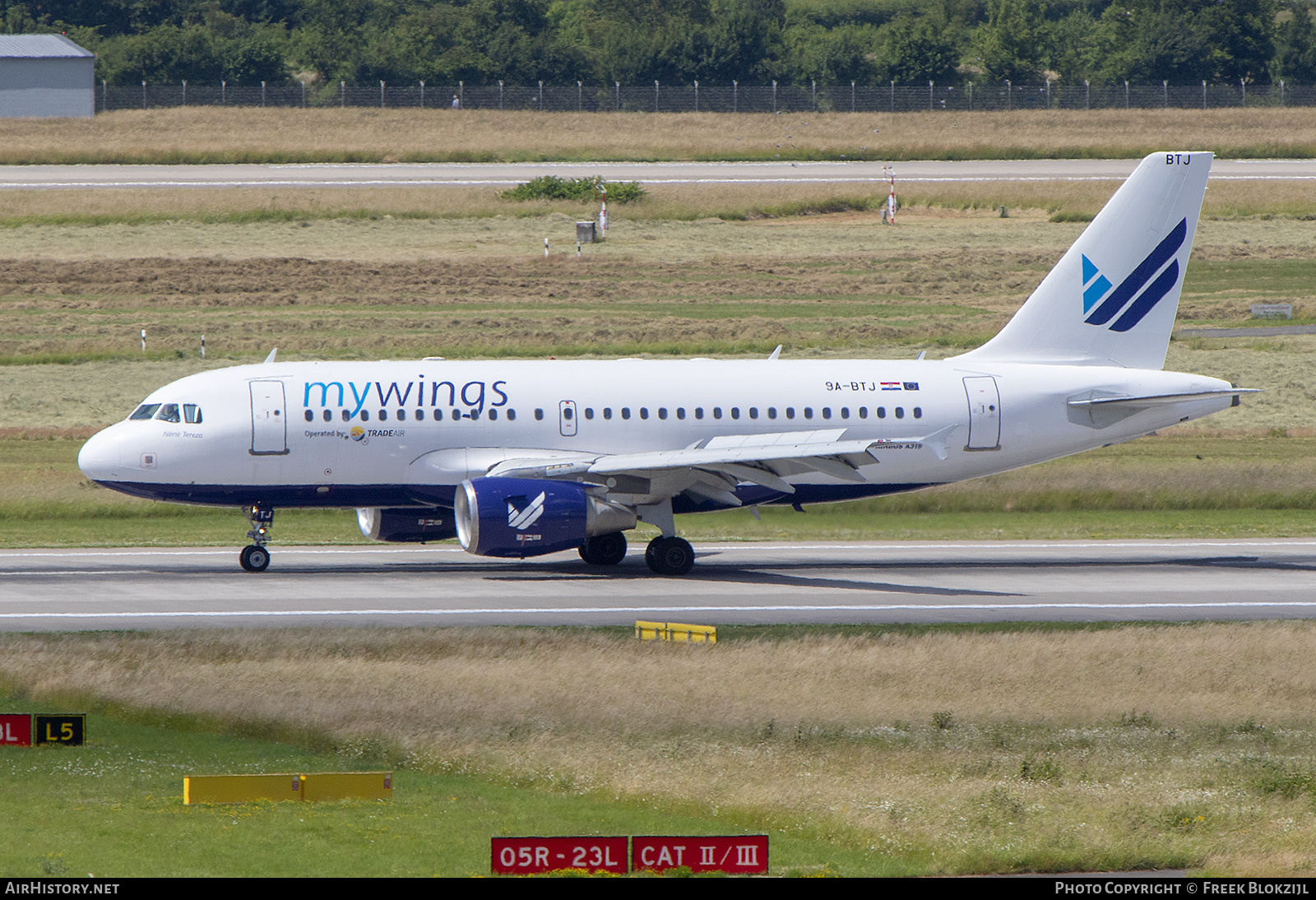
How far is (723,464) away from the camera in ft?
119

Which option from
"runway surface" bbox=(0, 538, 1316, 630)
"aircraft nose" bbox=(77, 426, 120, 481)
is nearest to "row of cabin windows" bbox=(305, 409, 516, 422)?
"runway surface" bbox=(0, 538, 1316, 630)

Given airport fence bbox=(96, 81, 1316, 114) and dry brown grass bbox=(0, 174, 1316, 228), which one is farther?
airport fence bbox=(96, 81, 1316, 114)

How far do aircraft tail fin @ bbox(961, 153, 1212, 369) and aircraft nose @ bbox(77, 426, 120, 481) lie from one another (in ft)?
67.8

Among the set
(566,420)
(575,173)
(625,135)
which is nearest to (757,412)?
(566,420)

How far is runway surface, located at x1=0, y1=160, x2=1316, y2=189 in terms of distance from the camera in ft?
335

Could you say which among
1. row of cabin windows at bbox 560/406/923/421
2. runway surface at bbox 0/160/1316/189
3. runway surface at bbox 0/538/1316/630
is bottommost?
runway surface at bbox 0/538/1316/630

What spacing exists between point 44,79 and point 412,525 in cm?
9616

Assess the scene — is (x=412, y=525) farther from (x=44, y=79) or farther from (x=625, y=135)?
(x=44, y=79)

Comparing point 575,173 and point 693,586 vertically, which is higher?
point 575,173

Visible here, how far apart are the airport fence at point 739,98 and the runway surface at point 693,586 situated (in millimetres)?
95187

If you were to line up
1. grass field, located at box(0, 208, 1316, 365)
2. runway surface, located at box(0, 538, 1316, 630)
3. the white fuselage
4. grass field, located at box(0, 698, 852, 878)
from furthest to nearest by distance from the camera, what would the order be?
1. grass field, located at box(0, 208, 1316, 365)
2. the white fuselage
3. runway surface, located at box(0, 538, 1316, 630)
4. grass field, located at box(0, 698, 852, 878)

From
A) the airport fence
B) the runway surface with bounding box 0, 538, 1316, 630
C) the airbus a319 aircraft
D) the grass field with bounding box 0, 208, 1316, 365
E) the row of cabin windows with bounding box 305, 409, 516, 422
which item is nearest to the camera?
the runway surface with bounding box 0, 538, 1316, 630

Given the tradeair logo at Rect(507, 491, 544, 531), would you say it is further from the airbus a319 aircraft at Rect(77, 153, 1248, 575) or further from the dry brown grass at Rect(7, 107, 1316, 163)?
the dry brown grass at Rect(7, 107, 1316, 163)
